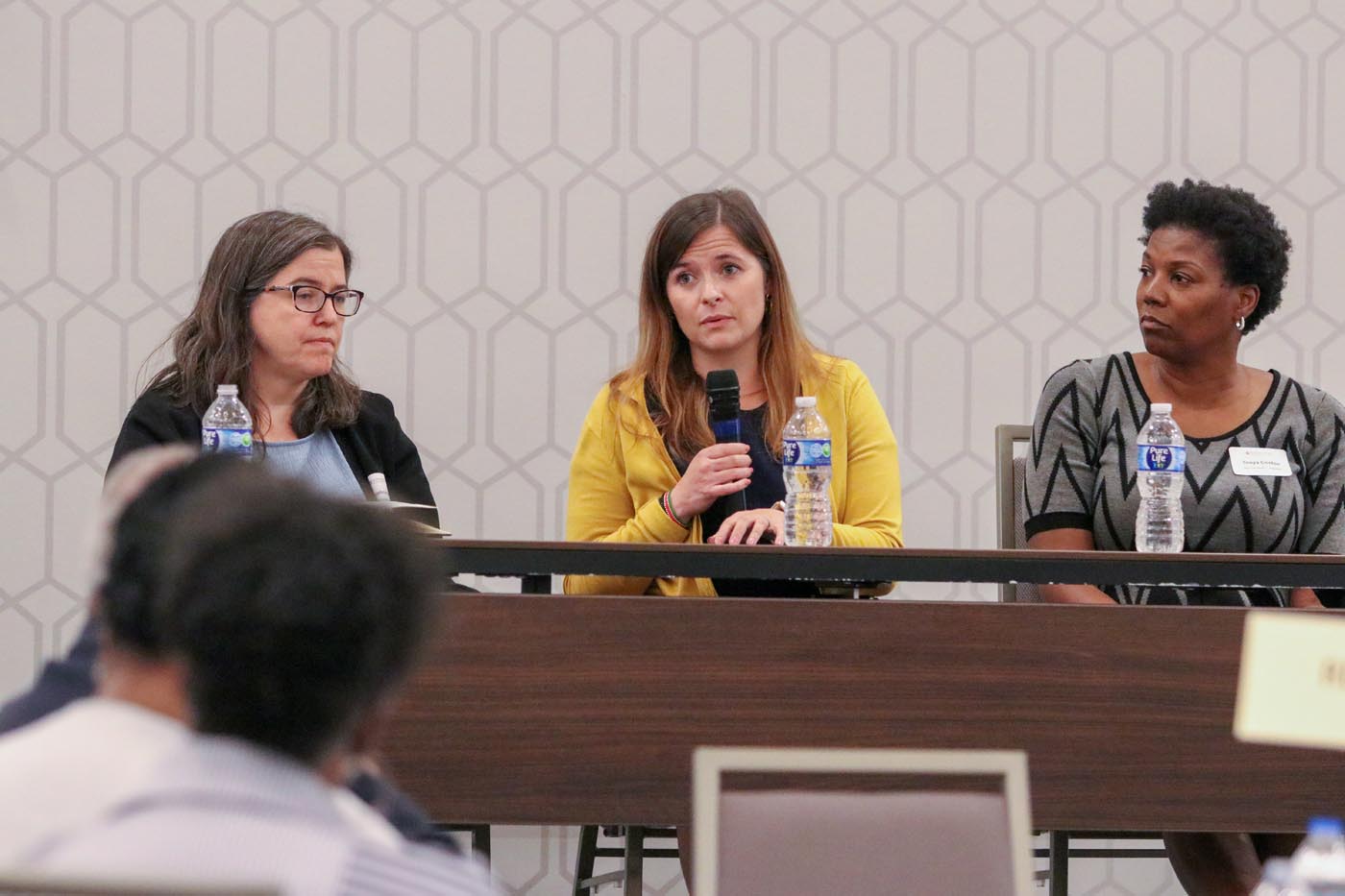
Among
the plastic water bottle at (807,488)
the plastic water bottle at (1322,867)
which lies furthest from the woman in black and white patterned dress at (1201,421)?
the plastic water bottle at (1322,867)

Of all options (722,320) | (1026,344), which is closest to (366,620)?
(722,320)

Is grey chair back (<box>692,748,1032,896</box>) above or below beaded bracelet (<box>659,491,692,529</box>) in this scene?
below

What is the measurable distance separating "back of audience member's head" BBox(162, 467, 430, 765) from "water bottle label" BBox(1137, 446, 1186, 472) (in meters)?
1.85

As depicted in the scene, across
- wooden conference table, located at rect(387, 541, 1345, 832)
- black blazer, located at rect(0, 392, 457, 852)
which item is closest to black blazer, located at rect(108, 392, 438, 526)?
black blazer, located at rect(0, 392, 457, 852)

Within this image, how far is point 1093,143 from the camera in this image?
3.70 m

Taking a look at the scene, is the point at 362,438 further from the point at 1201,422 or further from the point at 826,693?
the point at 1201,422

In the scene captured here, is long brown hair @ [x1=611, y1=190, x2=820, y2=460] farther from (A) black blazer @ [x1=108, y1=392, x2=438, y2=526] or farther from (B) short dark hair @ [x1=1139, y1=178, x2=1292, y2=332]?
(B) short dark hair @ [x1=1139, y1=178, x2=1292, y2=332]

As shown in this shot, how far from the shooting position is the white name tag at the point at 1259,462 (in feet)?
8.73

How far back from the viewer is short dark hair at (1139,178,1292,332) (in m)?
2.81

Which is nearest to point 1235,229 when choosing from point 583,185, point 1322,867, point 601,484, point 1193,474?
point 1193,474

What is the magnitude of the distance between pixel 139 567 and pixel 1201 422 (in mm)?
2183

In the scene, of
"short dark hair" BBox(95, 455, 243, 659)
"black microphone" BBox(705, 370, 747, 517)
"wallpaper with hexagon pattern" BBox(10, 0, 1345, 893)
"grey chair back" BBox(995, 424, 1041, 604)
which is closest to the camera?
"short dark hair" BBox(95, 455, 243, 659)

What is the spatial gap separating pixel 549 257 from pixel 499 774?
1.78 meters

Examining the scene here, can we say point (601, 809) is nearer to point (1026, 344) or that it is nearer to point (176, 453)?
point (176, 453)
